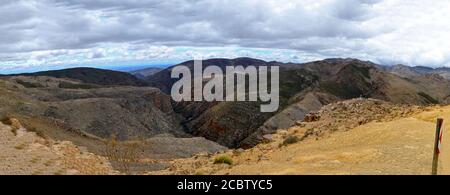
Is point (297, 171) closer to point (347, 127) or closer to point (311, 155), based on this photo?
point (311, 155)

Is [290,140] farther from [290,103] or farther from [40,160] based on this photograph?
[290,103]

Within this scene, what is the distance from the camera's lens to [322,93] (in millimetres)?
156500

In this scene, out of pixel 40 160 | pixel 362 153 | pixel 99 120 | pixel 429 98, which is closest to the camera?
pixel 362 153

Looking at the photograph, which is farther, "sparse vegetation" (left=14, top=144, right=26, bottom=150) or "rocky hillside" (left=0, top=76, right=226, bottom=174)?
"rocky hillside" (left=0, top=76, right=226, bottom=174)

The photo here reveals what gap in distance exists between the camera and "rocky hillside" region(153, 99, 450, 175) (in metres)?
18.0

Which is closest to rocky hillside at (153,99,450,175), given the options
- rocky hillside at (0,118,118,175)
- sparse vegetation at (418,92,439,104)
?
rocky hillside at (0,118,118,175)

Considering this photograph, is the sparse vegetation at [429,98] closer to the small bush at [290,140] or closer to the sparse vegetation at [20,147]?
the small bush at [290,140]

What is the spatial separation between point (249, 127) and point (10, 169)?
108964 mm

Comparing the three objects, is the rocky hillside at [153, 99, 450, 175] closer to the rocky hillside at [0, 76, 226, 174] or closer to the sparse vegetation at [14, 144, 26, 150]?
the rocky hillside at [0, 76, 226, 174]

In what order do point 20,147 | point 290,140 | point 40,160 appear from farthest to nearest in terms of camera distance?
point 20,147 < point 290,140 < point 40,160

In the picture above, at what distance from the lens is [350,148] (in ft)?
72.7

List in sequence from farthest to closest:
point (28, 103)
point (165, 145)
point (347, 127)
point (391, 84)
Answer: point (391, 84), point (28, 103), point (165, 145), point (347, 127)

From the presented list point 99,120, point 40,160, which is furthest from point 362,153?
point 99,120
